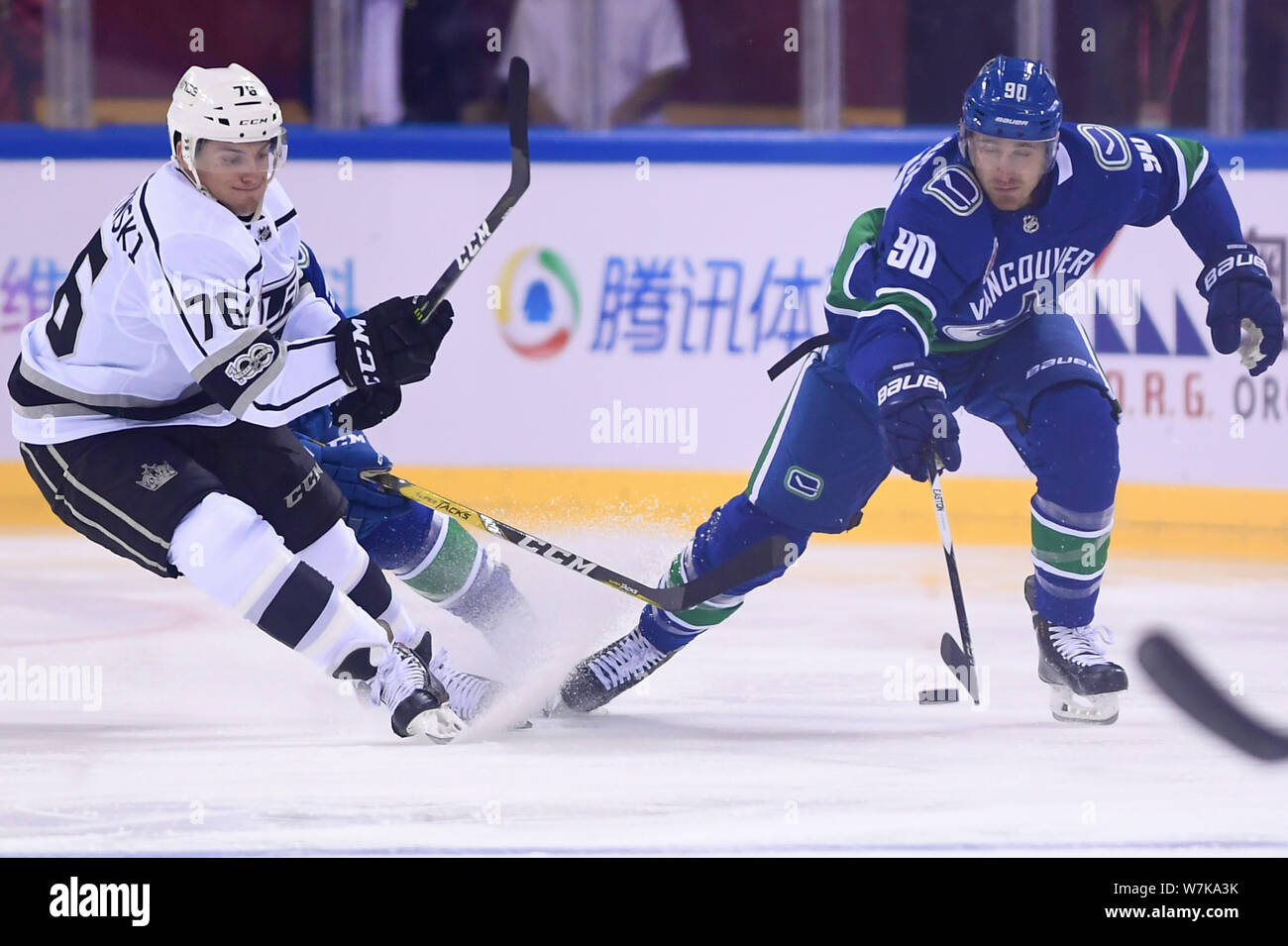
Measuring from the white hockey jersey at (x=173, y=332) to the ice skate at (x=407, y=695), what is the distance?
1.39 feet

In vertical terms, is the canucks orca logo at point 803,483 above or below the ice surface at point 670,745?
above

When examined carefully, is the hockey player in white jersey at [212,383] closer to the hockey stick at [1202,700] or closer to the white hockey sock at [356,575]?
the white hockey sock at [356,575]

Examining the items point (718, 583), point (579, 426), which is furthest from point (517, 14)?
point (718, 583)

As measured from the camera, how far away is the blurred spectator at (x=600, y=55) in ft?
19.1

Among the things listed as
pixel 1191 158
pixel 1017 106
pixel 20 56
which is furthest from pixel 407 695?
pixel 20 56

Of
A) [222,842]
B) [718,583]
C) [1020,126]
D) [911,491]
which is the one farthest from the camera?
[911,491]

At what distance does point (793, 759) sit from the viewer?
3350 millimetres

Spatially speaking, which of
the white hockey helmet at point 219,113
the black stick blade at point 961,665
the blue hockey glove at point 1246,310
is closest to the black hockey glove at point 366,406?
the white hockey helmet at point 219,113

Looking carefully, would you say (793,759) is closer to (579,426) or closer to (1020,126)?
(1020,126)

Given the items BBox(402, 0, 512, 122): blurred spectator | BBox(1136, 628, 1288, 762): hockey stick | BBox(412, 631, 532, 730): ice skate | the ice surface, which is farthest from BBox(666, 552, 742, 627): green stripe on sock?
BBox(402, 0, 512, 122): blurred spectator

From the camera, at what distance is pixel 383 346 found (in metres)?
3.22

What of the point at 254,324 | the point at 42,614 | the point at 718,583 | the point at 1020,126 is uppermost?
the point at 1020,126

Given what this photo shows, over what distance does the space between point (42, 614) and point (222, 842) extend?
80.6 inches

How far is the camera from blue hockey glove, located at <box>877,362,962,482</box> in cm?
333
